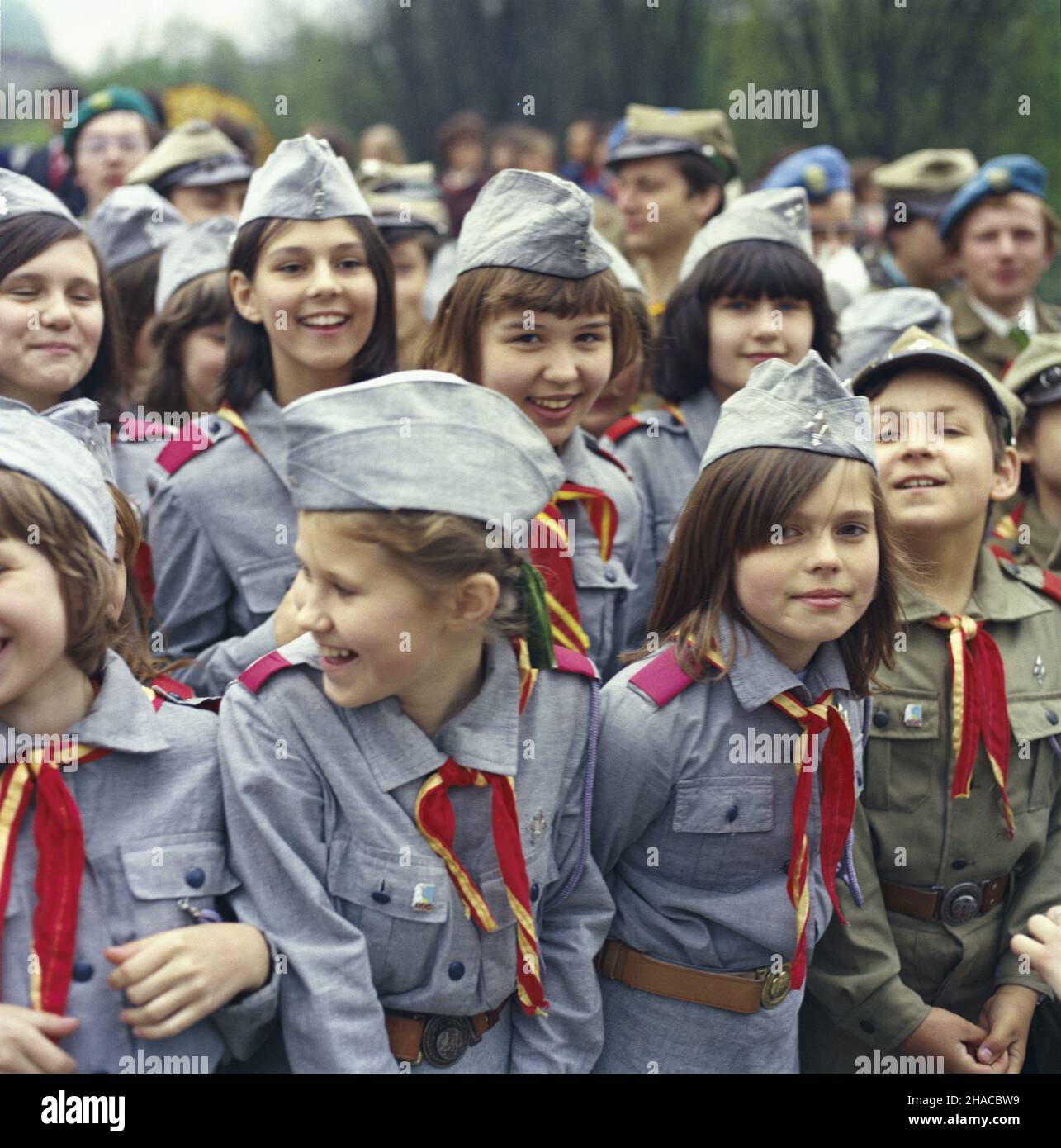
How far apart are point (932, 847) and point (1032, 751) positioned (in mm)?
339

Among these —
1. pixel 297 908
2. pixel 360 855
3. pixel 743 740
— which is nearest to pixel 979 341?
pixel 743 740

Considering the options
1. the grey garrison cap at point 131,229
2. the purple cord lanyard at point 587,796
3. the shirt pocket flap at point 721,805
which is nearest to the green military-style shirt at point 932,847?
the shirt pocket flap at point 721,805

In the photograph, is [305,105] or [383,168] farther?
[305,105]

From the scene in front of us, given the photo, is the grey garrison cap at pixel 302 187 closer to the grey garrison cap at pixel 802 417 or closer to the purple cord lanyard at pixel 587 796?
the grey garrison cap at pixel 802 417

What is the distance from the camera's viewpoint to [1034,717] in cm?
334

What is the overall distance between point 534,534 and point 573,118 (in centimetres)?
2392

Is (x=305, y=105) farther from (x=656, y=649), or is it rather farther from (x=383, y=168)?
(x=656, y=649)

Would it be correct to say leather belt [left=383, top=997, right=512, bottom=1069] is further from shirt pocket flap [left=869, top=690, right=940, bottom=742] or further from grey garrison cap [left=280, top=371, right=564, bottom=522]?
shirt pocket flap [left=869, top=690, right=940, bottom=742]

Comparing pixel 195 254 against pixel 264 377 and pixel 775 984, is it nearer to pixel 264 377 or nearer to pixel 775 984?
pixel 264 377

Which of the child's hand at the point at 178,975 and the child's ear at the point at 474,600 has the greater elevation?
the child's ear at the point at 474,600

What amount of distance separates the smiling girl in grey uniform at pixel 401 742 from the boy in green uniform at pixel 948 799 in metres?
→ 0.93

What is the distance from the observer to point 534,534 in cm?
335

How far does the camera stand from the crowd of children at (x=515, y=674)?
2.45 meters
